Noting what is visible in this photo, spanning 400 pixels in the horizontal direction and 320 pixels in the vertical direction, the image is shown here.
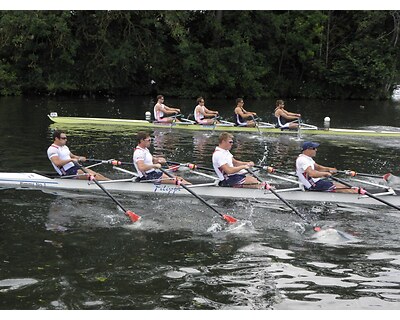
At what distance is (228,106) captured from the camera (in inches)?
1524

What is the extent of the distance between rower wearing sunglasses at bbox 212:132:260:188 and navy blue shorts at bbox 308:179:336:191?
1.36 metres

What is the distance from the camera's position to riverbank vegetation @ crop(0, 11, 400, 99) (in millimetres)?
40375

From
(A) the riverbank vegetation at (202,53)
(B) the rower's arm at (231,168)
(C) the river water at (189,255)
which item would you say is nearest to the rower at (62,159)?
(C) the river water at (189,255)

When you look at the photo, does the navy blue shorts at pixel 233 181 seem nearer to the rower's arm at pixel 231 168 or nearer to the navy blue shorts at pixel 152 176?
the rower's arm at pixel 231 168

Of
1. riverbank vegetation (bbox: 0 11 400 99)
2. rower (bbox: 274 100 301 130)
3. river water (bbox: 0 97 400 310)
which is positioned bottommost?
river water (bbox: 0 97 400 310)

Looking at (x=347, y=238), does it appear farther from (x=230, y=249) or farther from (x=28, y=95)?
(x=28, y=95)

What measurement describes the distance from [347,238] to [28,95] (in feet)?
Result: 112

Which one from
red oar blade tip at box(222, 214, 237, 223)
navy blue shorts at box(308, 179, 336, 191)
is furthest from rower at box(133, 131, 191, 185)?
navy blue shorts at box(308, 179, 336, 191)

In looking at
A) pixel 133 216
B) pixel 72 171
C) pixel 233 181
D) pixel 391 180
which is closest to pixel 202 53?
pixel 391 180

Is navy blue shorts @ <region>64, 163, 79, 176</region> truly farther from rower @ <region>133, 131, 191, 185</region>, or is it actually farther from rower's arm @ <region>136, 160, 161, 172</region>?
rower's arm @ <region>136, 160, 161, 172</region>

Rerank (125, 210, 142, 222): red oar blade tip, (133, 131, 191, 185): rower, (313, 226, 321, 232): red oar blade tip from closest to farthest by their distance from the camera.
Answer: (313, 226, 321, 232): red oar blade tip
(125, 210, 142, 222): red oar blade tip
(133, 131, 191, 185): rower

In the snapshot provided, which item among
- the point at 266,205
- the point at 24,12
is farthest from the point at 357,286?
the point at 24,12

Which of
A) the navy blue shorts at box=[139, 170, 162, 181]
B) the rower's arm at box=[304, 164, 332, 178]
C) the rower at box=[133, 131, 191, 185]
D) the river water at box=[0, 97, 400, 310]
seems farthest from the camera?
the navy blue shorts at box=[139, 170, 162, 181]

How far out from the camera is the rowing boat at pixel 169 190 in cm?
1303
